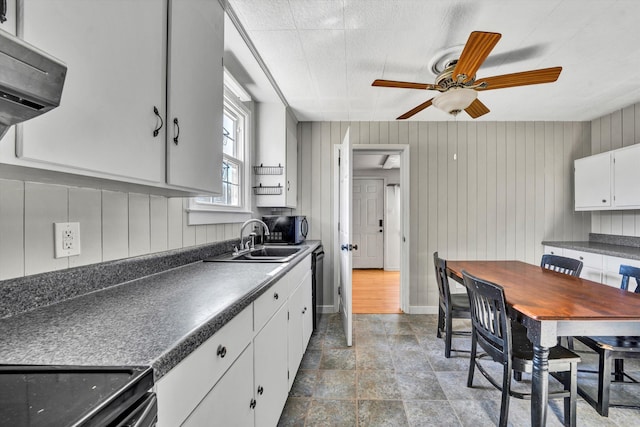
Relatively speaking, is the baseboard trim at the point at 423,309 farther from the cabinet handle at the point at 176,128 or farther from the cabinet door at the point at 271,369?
the cabinet handle at the point at 176,128

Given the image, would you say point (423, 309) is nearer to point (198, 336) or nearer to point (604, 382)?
point (604, 382)

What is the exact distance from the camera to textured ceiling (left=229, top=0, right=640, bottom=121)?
1655 millimetres

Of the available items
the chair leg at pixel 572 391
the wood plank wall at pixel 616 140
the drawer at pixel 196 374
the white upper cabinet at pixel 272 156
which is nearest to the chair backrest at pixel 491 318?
the chair leg at pixel 572 391

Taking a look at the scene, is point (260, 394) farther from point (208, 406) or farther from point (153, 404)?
point (153, 404)

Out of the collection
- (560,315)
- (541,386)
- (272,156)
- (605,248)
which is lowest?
(541,386)

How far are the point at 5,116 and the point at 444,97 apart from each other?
213cm

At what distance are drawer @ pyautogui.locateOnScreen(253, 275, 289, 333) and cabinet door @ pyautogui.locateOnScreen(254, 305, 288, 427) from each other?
4 cm

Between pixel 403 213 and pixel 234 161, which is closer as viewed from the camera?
pixel 234 161

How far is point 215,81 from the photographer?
146cm

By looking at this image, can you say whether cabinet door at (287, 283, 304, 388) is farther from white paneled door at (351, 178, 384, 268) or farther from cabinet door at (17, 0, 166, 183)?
white paneled door at (351, 178, 384, 268)

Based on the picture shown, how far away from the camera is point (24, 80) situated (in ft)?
1.54

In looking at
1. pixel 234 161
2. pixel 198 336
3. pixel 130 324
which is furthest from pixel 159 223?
pixel 234 161

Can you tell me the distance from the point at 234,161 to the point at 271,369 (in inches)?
71.4

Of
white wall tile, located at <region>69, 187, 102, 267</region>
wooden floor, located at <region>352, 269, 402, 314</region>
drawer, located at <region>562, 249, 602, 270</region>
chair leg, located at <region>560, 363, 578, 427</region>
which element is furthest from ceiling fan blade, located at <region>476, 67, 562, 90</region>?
wooden floor, located at <region>352, 269, 402, 314</region>
